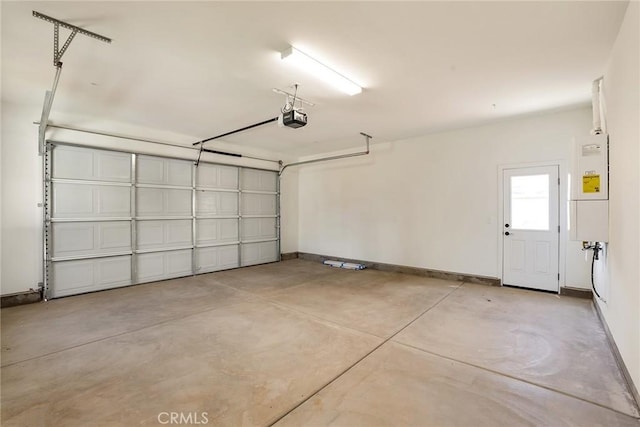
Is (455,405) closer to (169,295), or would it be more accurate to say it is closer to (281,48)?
(281,48)

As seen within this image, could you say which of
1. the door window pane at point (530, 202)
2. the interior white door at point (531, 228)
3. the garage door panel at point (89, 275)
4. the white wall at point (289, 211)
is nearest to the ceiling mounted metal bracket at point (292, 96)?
the interior white door at point (531, 228)

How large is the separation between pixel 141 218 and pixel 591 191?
6.72 meters

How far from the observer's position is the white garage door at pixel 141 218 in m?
4.59

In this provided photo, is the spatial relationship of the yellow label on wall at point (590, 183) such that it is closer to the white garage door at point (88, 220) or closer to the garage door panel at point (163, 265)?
the garage door panel at point (163, 265)

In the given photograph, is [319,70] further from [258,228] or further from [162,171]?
[258,228]

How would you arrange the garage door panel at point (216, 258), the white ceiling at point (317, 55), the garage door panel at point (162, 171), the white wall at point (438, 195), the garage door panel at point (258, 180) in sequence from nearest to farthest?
the white ceiling at point (317, 55)
the white wall at point (438, 195)
the garage door panel at point (162, 171)
the garage door panel at point (216, 258)
the garage door panel at point (258, 180)

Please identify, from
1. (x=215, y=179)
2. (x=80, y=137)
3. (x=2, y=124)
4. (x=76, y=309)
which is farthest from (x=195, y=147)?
(x=76, y=309)

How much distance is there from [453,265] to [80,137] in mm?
7104

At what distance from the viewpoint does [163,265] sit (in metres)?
5.73

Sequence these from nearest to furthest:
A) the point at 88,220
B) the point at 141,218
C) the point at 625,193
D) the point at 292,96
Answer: the point at 625,193, the point at 292,96, the point at 88,220, the point at 141,218

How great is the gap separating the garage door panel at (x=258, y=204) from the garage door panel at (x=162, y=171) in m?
1.49

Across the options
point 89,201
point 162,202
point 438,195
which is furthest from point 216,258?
point 438,195

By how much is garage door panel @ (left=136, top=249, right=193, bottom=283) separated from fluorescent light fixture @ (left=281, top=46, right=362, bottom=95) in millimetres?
4650

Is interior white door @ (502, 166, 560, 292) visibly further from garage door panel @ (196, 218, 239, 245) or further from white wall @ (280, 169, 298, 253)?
garage door panel @ (196, 218, 239, 245)
